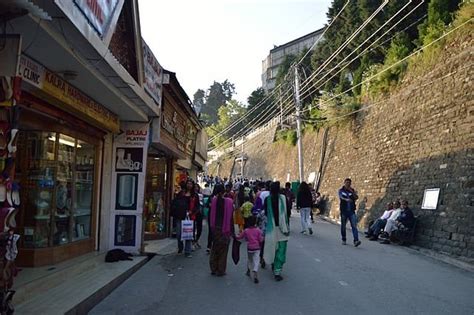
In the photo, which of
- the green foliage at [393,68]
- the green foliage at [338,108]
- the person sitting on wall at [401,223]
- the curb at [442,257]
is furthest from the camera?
the green foliage at [338,108]

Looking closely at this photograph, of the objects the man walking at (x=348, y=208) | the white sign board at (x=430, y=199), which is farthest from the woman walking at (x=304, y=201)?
the white sign board at (x=430, y=199)

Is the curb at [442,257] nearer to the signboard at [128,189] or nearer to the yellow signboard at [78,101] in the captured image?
Result: the signboard at [128,189]

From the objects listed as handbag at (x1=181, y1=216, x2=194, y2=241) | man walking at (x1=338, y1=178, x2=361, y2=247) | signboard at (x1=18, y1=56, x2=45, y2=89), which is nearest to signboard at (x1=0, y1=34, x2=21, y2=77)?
signboard at (x1=18, y1=56, x2=45, y2=89)

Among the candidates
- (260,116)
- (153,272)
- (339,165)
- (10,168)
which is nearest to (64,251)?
(153,272)

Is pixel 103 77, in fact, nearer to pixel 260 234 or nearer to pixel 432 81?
pixel 260 234

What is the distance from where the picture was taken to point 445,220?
1374 cm

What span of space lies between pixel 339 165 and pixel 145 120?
19.5 meters

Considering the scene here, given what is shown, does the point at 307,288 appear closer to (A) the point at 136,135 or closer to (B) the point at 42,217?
(B) the point at 42,217

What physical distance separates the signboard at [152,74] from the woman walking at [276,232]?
147 inches

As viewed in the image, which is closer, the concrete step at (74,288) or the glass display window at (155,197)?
the concrete step at (74,288)

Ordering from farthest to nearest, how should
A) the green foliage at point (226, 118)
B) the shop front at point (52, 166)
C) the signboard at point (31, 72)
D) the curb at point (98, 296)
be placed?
1. the green foliage at point (226, 118)
2. the shop front at point (52, 166)
3. the signboard at point (31, 72)
4. the curb at point (98, 296)

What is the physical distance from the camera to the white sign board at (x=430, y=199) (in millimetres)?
14777

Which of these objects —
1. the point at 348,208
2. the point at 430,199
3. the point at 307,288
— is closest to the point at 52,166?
the point at 307,288

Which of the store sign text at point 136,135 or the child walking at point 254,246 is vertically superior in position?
the store sign text at point 136,135
